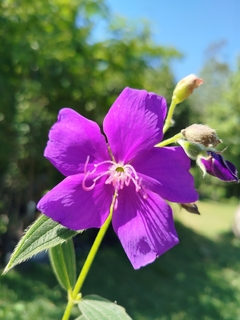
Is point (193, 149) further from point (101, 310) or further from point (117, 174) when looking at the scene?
point (101, 310)

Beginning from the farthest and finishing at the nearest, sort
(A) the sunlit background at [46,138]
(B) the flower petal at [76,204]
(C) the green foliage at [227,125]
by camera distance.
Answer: (C) the green foliage at [227,125], (A) the sunlit background at [46,138], (B) the flower petal at [76,204]

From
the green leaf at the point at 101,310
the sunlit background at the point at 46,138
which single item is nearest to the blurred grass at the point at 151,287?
the sunlit background at the point at 46,138

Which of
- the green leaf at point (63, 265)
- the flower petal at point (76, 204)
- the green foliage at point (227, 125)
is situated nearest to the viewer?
the flower petal at point (76, 204)

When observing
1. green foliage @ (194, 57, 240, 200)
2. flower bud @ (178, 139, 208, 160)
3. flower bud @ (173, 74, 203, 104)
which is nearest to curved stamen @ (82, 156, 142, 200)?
flower bud @ (178, 139, 208, 160)

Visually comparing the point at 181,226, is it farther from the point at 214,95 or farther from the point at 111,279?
the point at 214,95

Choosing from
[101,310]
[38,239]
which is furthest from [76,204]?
[101,310]

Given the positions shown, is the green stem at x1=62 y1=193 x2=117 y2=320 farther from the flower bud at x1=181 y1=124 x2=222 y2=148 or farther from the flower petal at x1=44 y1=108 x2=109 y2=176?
the flower bud at x1=181 y1=124 x2=222 y2=148

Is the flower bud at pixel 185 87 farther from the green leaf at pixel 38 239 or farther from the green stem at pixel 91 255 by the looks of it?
the green leaf at pixel 38 239
